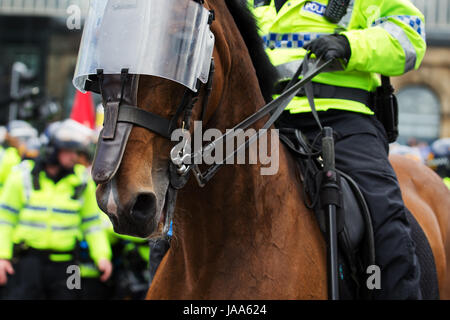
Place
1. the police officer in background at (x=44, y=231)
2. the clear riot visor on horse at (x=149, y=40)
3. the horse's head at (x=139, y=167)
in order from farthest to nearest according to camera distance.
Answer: the police officer in background at (x=44, y=231) < the clear riot visor on horse at (x=149, y=40) < the horse's head at (x=139, y=167)

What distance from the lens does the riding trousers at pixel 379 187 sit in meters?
3.29

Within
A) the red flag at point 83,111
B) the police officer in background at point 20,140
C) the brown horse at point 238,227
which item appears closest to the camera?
the brown horse at point 238,227

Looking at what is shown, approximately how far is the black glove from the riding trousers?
0.45 m

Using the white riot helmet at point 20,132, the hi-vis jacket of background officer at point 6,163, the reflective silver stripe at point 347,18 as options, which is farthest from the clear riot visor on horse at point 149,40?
the white riot helmet at point 20,132

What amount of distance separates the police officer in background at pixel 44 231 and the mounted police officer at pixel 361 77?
169 inches

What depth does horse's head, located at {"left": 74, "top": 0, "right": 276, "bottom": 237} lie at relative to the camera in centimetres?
236

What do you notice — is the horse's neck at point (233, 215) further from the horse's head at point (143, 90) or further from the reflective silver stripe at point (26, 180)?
the reflective silver stripe at point (26, 180)

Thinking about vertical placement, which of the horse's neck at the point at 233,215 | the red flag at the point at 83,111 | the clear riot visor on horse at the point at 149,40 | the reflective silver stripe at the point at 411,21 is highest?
the red flag at the point at 83,111

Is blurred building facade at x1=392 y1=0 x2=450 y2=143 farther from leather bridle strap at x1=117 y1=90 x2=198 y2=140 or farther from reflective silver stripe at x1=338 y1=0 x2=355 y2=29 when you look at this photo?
leather bridle strap at x1=117 y1=90 x2=198 y2=140

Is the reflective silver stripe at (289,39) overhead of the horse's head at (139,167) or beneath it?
overhead

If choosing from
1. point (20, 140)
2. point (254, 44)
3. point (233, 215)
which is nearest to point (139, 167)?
point (233, 215)

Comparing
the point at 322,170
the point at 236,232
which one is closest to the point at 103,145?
the point at 236,232

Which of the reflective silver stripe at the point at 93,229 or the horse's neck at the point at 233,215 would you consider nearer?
the horse's neck at the point at 233,215

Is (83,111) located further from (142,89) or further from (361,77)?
(142,89)
